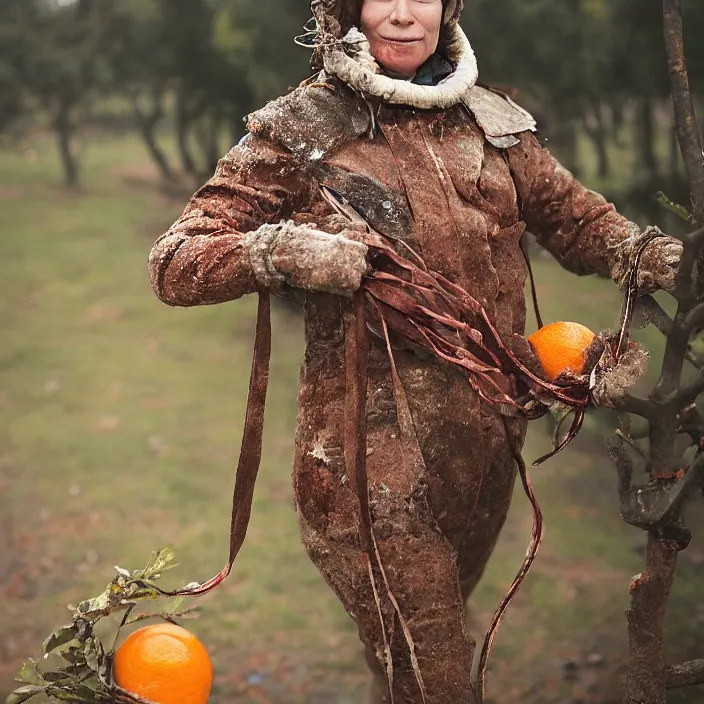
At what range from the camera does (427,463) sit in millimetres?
2305

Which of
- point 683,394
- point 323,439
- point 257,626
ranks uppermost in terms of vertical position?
point 683,394

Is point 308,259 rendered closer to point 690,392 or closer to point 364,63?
point 364,63

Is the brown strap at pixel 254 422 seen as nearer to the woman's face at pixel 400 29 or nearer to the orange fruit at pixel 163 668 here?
the orange fruit at pixel 163 668

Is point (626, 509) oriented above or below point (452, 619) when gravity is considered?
above

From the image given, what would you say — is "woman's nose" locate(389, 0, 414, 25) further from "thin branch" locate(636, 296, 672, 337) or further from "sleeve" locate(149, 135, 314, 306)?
"thin branch" locate(636, 296, 672, 337)

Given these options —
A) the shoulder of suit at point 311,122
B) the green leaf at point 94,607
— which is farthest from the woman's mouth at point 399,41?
the green leaf at point 94,607

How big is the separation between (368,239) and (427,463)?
21.7 inches

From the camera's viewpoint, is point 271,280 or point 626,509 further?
point 626,509

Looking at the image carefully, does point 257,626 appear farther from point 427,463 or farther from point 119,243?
point 119,243

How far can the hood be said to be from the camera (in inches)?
86.4

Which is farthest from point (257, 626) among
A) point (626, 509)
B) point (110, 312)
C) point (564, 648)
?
point (110, 312)

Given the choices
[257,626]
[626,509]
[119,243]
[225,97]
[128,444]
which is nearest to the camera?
[626,509]

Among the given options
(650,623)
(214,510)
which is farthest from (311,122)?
(214,510)

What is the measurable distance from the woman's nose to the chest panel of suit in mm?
191
